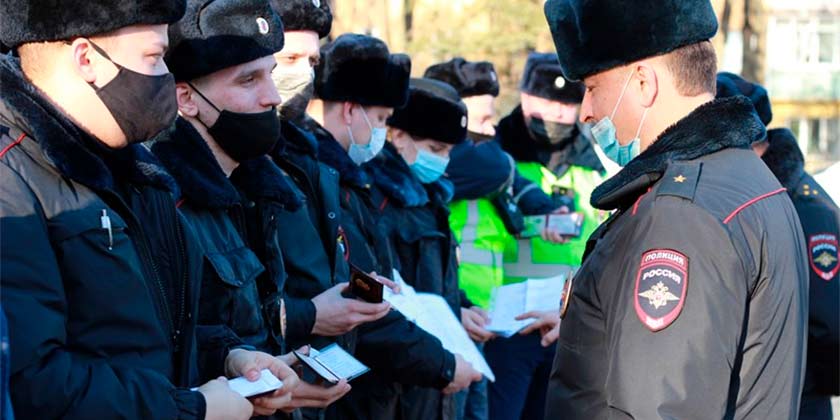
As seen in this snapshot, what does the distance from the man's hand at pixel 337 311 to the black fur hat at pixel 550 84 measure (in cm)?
379

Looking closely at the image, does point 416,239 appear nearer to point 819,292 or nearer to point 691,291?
point 819,292

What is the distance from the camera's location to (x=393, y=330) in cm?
493

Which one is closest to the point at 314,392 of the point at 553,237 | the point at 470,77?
the point at 553,237

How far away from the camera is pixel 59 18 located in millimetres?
2879

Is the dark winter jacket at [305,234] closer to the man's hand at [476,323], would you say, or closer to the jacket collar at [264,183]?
the jacket collar at [264,183]

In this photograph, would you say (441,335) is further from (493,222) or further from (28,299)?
(28,299)

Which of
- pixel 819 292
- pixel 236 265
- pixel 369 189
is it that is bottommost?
pixel 819 292

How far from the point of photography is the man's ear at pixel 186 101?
396 cm

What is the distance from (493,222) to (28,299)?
14.7ft

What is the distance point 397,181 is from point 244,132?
1.65 metres

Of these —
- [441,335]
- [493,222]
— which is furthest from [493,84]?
[441,335]

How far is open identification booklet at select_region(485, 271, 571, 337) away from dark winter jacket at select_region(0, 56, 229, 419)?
3.15 metres

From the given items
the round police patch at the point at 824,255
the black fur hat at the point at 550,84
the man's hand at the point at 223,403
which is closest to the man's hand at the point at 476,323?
the round police patch at the point at 824,255

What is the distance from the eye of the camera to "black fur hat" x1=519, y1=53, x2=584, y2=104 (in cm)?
784
